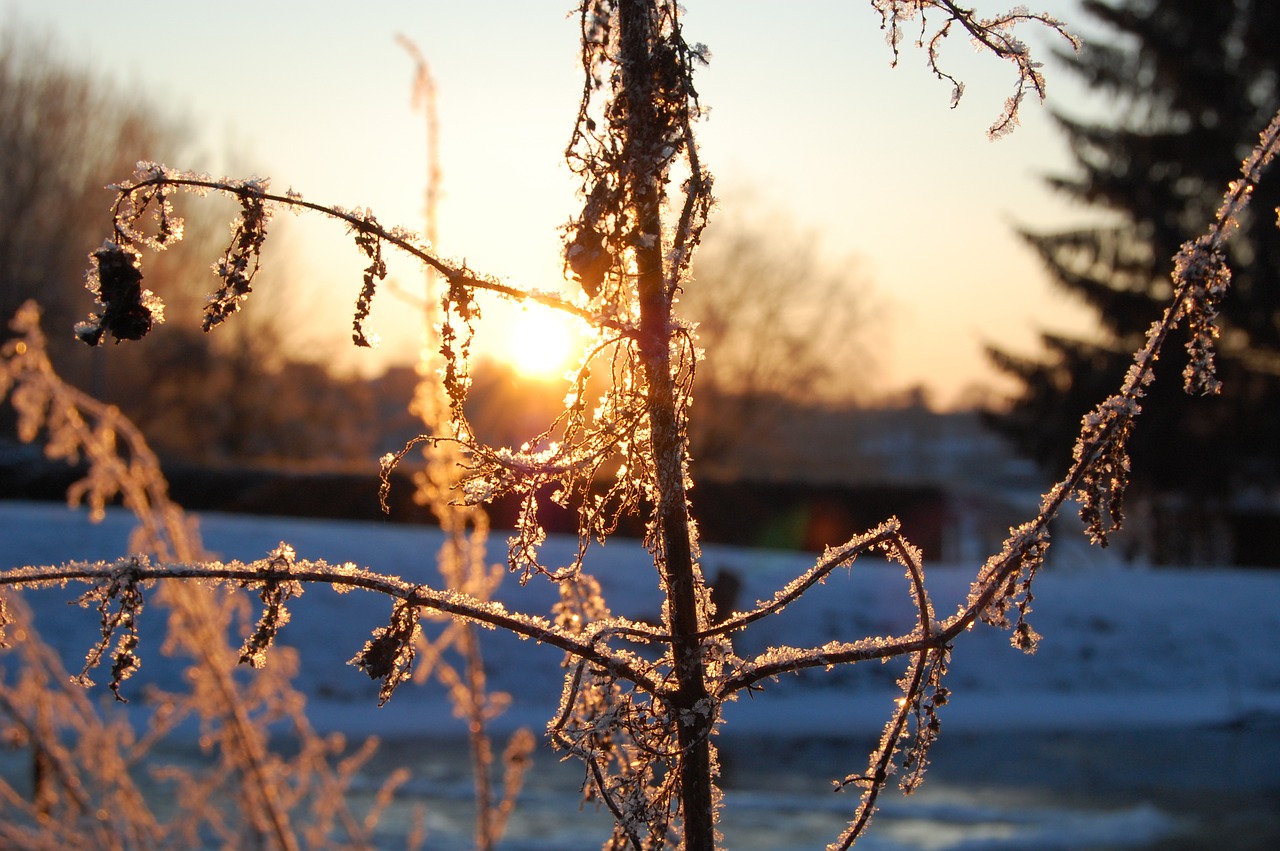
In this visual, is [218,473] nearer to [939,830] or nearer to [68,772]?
[939,830]

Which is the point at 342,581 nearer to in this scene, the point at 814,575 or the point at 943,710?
the point at 814,575

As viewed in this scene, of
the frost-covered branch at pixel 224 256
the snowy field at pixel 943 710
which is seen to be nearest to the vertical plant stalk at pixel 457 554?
the frost-covered branch at pixel 224 256

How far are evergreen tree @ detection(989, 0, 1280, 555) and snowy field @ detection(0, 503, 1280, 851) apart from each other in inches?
144

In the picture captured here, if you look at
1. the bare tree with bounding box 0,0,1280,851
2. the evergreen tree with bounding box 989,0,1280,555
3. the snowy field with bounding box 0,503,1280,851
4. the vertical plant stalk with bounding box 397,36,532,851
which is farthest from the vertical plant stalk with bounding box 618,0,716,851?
the evergreen tree with bounding box 989,0,1280,555

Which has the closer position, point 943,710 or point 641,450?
point 641,450

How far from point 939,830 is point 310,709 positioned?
6172 mm

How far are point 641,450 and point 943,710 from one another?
10872mm

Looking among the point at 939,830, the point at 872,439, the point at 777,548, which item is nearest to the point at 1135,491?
the point at 777,548

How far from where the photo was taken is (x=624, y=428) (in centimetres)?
101

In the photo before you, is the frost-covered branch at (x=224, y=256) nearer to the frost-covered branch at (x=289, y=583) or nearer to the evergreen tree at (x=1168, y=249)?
the frost-covered branch at (x=289, y=583)

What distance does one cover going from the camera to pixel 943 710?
1116 cm

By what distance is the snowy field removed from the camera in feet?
25.9

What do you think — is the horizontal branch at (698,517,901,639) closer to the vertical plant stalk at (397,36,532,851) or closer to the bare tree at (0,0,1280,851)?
the bare tree at (0,0,1280,851)

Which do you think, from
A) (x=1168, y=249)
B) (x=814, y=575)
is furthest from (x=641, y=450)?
(x=1168, y=249)
